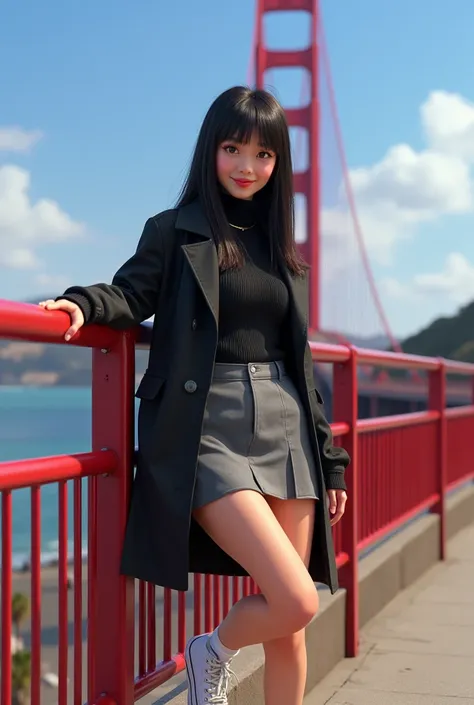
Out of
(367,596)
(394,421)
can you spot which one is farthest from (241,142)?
(394,421)

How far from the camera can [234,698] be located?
7.61ft

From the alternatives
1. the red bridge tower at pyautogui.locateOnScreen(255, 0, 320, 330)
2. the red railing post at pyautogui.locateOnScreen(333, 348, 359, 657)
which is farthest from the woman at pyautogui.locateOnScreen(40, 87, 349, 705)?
the red bridge tower at pyautogui.locateOnScreen(255, 0, 320, 330)

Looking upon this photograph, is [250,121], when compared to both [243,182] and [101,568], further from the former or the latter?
[101,568]

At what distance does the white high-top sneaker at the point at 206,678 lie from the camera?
6.68ft

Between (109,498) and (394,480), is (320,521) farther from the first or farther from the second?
(394,480)

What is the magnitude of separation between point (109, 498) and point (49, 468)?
0.92 ft

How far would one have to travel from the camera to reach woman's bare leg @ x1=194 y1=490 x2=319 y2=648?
6.15 feet

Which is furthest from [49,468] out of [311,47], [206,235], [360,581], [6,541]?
[311,47]

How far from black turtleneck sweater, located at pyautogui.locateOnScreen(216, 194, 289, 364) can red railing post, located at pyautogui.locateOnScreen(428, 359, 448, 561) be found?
3.36 meters

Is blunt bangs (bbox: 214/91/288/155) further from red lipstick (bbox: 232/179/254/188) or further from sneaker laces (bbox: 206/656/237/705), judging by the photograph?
sneaker laces (bbox: 206/656/237/705)

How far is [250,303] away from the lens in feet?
6.67

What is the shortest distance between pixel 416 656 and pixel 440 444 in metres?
2.19

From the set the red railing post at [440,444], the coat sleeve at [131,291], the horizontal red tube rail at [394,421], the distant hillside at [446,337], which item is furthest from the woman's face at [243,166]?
the distant hillside at [446,337]

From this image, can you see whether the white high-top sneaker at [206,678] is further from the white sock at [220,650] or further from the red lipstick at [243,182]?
the red lipstick at [243,182]
